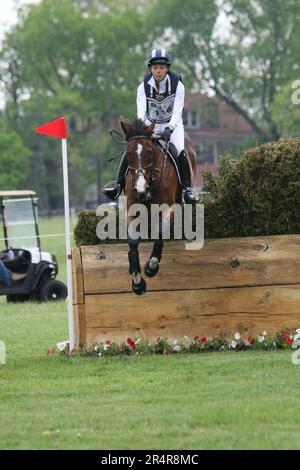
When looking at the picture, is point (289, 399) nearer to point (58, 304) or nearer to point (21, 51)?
point (58, 304)

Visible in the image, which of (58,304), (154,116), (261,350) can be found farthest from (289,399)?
(58,304)

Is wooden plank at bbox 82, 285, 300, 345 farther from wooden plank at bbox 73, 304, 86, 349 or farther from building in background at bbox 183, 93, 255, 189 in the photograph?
building in background at bbox 183, 93, 255, 189

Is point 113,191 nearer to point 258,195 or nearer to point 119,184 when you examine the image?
point 119,184

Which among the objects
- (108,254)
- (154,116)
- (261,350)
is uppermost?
(154,116)

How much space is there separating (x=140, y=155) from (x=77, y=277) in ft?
5.18

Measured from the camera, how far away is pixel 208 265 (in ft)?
35.0

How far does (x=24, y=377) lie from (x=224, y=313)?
2.34 meters

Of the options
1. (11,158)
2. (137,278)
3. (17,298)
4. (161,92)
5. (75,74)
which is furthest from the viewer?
(75,74)

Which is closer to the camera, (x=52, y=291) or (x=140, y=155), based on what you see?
(x=140, y=155)

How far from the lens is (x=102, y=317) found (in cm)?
1073

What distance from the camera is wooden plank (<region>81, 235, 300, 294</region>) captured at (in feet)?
34.6

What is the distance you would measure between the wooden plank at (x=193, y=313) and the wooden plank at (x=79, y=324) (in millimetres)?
55

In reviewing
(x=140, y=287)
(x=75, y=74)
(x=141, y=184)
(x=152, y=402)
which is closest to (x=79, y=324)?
(x=140, y=287)

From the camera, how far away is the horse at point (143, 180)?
1023 cm
